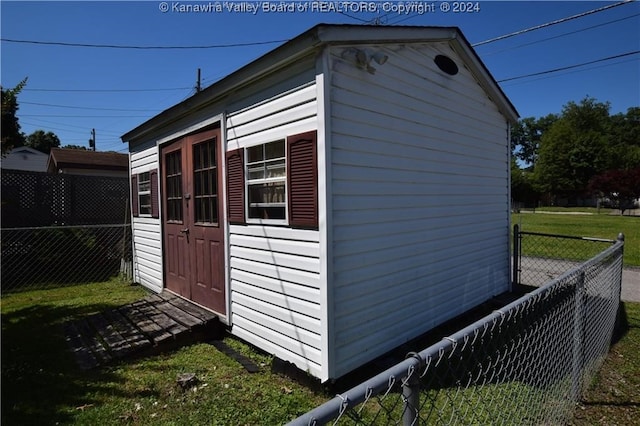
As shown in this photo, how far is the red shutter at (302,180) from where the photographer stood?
3.19 metres

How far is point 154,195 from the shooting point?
648 centimetres

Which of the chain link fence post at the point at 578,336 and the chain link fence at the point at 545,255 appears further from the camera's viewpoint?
the chain link fence at the point at 545,255

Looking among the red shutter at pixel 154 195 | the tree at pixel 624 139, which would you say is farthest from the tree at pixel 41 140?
the tree at pixel 624 139

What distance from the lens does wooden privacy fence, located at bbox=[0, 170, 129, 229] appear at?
870cm

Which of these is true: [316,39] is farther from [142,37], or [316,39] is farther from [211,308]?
[142,37]

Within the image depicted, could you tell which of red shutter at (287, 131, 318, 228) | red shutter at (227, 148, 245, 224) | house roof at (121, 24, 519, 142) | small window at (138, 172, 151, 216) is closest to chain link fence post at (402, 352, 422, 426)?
red shutter at (287, 131, 318, 228)

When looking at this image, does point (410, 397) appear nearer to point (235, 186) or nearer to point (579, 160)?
point (235, 186)

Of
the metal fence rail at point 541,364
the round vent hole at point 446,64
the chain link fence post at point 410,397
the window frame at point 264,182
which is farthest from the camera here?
the round vent hole at point 446,64

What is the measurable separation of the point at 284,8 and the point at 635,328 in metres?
7.03

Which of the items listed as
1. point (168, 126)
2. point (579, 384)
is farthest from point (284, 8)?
point (579, 384)

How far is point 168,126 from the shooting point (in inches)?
229

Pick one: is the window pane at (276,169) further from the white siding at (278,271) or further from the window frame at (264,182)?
the white siding at (278,271)

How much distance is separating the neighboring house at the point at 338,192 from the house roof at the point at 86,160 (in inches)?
439

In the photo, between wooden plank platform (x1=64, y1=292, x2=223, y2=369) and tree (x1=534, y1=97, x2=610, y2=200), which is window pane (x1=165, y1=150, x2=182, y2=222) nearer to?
wooden plank platform (x1=64, y1=292, x2=223, y2=369)
